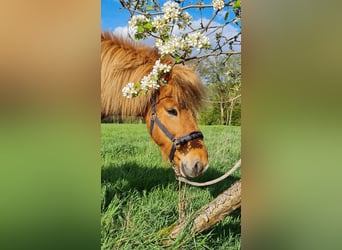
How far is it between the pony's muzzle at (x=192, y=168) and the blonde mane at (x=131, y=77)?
1.58 ft

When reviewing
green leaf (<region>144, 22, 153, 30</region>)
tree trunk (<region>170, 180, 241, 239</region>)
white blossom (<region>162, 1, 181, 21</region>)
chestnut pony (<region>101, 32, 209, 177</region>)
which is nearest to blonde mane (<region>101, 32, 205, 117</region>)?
chestnut pony (<region>101, 32, 209, 177</region>)

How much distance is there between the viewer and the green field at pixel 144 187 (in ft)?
13.8

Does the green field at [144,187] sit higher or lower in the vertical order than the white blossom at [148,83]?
lower

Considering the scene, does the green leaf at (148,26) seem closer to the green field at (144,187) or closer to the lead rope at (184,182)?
→ the green field at (144,187)

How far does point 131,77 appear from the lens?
4.24 m

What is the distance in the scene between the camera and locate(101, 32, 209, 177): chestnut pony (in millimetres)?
4215

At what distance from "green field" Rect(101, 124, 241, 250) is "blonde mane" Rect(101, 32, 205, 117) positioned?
0.19 meters

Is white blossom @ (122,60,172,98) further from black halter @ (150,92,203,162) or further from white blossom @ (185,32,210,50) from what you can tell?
white blossom @ (185,32,210,50)

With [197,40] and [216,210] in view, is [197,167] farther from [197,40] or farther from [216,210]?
[197,40]

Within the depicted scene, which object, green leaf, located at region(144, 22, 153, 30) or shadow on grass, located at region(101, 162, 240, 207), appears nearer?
green leaf, located at region(144, 22, 153, 30)

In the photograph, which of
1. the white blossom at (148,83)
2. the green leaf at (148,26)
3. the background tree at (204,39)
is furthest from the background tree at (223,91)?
the green leaf at (148,26)

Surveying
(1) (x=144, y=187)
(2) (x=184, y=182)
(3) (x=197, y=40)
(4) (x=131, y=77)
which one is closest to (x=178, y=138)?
(2) (x=184, y=182)

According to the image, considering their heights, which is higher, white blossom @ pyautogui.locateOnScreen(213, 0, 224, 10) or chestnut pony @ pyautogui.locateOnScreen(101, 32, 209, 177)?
white blossom @ pyautogui.locateOnScreen(213, 0, 224, 10)

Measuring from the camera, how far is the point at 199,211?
14.2 ft
